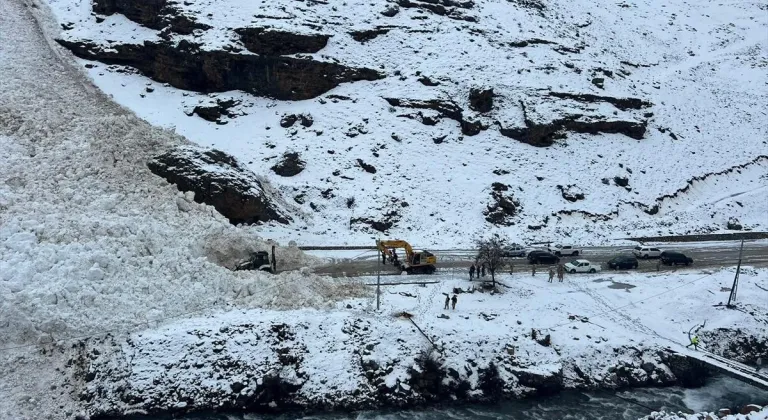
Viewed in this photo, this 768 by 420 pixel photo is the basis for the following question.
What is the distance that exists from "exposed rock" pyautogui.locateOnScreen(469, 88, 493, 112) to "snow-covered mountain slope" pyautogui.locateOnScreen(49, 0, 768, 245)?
4.7 inches

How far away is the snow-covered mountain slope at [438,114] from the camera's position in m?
36.8

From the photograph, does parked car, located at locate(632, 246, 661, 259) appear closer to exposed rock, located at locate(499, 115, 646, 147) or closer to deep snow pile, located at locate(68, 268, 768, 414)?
deep snow pile, located at locate(68, 268, 768, 414)

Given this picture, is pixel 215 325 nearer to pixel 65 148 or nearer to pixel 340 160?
pixel 65 148

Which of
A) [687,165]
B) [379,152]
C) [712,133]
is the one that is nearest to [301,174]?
[379,152]

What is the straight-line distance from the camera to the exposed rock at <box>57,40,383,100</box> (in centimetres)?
4412

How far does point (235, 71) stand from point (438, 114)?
17.8 meters

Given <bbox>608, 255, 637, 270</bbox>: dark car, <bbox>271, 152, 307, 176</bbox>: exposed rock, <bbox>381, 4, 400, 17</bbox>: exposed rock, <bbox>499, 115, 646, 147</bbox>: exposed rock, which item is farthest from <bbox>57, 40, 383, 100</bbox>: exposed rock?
<bbox>608, 255, 637, 270</bbox>: dark car

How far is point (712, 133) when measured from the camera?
47.9 meters

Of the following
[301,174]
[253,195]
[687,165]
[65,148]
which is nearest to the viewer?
[65,148]

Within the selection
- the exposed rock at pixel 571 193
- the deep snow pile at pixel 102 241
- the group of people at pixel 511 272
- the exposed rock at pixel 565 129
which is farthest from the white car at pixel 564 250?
the deep snow pile at pixel 102 241

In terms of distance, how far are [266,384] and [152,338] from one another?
469 centimetres

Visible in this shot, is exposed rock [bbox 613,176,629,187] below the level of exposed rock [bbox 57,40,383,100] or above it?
below

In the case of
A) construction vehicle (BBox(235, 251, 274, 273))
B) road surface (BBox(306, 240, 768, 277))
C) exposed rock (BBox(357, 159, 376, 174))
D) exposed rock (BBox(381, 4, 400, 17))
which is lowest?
road surface (BBox(306, 240, 768, 277))

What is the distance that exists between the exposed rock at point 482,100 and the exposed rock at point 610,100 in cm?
572
